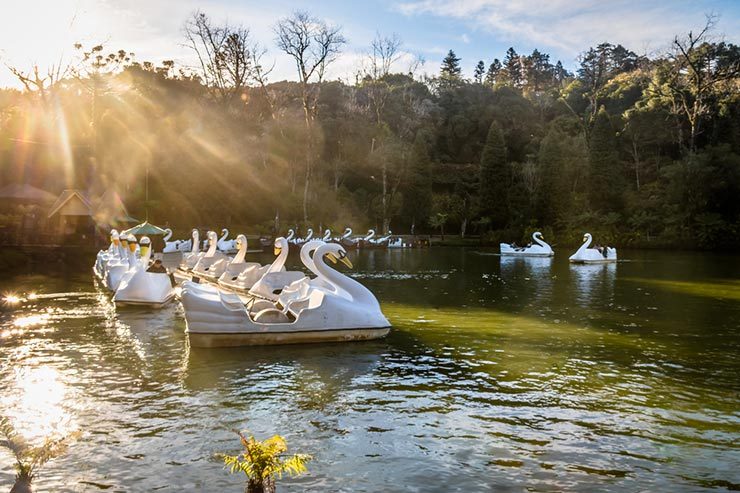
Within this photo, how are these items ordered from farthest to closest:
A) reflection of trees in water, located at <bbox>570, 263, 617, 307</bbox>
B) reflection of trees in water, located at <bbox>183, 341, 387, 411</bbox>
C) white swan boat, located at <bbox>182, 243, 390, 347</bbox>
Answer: reflection of trees in water, located at <bbox>570, 263, 617, 307</bbox> → white swan boat, located at <bbox>182, 243, 390, 347</bbox> → reflection of trees in water, located at <bbox>183, 341, 387, 411</bbox>

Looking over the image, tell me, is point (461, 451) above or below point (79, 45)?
below

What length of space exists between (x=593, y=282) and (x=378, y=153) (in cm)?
3426

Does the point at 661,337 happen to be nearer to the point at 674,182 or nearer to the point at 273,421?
the point at 273,421

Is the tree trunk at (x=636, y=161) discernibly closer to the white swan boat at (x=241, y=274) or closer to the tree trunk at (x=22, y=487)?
the white swan boat at (x=241, y=274)

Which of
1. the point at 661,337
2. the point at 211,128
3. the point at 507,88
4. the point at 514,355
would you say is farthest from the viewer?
the point at 507,88

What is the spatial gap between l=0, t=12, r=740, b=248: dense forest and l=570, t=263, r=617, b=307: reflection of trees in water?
20.0m

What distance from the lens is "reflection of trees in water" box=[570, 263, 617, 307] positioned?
18375 millimetres

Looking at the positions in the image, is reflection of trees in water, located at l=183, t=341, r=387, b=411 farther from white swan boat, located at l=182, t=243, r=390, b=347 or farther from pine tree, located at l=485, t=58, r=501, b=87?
pine tree, located at l=485, t=58, r=501, b=87

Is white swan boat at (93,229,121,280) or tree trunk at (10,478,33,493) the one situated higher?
white swan boat at (93,229,121,280)

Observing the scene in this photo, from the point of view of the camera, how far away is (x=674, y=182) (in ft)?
156

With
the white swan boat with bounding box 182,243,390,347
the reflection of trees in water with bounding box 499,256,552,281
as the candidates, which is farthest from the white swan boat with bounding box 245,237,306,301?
the reflection of trees in water with bounding box 499,256,552,281

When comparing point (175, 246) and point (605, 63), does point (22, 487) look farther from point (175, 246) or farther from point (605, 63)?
point (605, 63)

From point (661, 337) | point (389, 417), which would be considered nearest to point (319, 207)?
point (661, 337)

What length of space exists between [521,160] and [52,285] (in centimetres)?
5358
